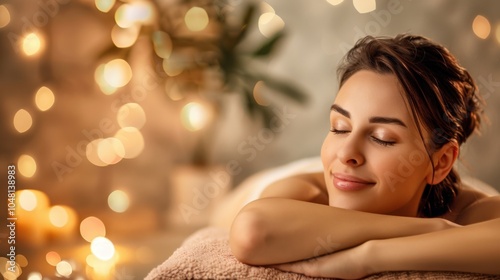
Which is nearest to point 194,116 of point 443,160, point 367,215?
point 443,160

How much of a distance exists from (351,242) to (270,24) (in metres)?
1.62

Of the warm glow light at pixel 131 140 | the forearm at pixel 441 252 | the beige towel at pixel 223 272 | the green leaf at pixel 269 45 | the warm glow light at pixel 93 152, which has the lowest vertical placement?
the beige towel at pixel 223 272

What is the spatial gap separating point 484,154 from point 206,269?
1.45 m

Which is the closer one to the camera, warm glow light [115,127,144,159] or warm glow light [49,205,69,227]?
warm glow light [49,205,69,227]

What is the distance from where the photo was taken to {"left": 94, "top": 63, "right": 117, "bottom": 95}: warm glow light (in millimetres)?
2568

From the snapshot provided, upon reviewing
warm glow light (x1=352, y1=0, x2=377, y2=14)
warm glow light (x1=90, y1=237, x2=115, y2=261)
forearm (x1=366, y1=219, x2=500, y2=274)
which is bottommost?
forearm (x1=366, y1=219, x2=500, y2=274)

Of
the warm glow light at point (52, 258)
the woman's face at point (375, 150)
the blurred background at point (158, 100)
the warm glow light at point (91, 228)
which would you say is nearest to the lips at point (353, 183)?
the woman's face at point (375, 150)

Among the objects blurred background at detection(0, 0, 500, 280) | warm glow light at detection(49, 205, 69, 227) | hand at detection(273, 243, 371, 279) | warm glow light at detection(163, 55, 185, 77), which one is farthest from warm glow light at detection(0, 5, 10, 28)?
hand at detection(273, 243, 371, 279)

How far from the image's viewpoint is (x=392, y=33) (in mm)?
2234

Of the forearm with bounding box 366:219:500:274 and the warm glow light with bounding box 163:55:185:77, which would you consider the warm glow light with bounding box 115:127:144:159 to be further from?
the forearm with bounding box 366:219:500:274

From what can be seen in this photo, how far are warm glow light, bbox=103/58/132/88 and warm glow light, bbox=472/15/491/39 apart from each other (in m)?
1.46

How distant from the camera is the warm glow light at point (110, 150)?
2.60 metres

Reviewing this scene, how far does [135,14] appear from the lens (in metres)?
2.54

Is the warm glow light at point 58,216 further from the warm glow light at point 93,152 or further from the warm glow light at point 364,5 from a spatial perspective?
the warm glow light at point 364,5
